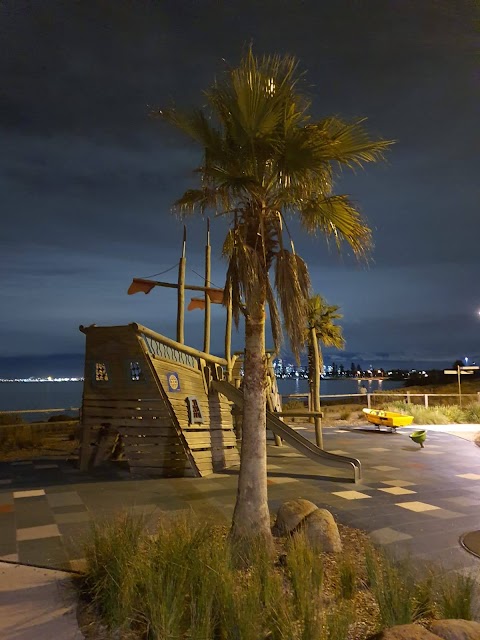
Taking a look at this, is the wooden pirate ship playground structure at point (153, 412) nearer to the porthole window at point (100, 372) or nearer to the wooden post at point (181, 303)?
the porthole window at point (100, 372)

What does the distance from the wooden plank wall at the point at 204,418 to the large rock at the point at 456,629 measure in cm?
772

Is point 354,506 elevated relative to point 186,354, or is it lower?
lower

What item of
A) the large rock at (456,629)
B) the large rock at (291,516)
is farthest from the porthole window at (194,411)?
the large rock at (456,629)

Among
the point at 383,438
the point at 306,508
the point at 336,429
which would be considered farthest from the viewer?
the point at 336,429

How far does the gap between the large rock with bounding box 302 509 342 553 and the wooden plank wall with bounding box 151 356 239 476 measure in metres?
5.22

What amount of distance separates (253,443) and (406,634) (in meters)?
2.89

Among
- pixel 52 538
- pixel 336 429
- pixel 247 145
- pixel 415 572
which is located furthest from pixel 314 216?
pixel 336 429

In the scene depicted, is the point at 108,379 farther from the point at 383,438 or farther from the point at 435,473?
the point at 383,438

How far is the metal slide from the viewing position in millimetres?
10711

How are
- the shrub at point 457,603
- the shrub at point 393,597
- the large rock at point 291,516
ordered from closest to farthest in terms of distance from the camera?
the shrub at point 393,597
the shrub at point 457,603
the large rock at point 291,516

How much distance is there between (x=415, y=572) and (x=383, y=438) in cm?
1328

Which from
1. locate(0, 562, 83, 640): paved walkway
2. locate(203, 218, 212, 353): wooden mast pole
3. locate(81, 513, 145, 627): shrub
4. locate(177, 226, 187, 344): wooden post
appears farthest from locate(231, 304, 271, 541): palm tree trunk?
locate(203, 218, 212, 353): wooden mast pole

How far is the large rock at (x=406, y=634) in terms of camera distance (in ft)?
11.0

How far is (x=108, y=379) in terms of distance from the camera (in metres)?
11.4
